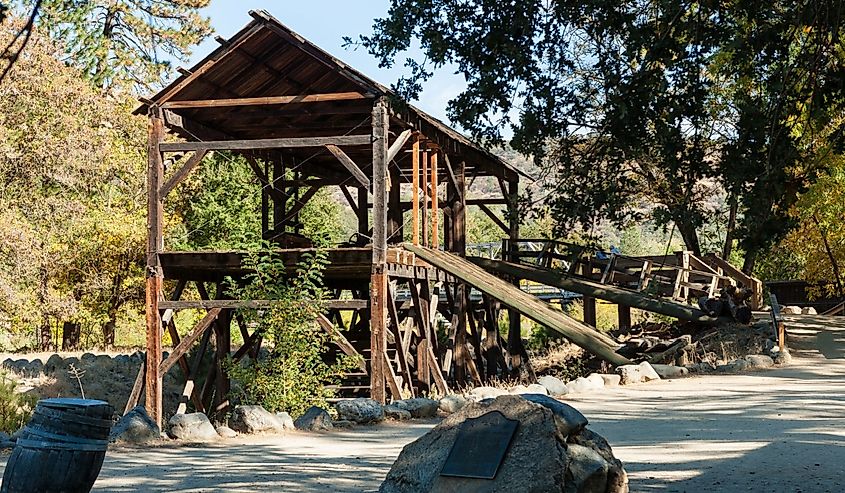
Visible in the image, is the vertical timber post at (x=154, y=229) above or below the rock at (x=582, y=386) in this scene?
above

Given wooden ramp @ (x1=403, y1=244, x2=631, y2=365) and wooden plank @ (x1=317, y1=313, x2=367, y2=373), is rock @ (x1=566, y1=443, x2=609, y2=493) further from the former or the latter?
wooden ramp @ (x1=403, y1=244, x2=631, y2=365)

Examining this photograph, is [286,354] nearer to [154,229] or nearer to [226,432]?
[226,432]

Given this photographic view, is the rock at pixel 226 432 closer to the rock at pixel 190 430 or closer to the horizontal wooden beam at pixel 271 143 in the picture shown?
the rock at pixel 190 430

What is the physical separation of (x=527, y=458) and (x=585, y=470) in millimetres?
452

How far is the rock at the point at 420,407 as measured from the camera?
1400 centimetres

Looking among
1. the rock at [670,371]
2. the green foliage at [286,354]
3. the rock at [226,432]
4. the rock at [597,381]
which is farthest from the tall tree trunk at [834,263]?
the rock at [226,432]

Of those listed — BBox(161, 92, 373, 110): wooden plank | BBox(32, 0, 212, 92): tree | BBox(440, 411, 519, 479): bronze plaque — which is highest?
BBox(32, 0, 212, 92): tree

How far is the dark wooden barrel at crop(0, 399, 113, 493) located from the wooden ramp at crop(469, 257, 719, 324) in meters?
14.9

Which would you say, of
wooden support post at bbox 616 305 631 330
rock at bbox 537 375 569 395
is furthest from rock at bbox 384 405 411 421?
wooden support post at bbox 616 305 631 330

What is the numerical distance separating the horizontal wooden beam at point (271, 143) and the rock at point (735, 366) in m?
7.64

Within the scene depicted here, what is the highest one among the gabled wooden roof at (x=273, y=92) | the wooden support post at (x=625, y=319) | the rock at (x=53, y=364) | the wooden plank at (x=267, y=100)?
the gabled wooden roof at (x=273, y=92)

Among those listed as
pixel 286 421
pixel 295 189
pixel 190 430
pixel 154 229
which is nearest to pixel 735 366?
pixel 286 421

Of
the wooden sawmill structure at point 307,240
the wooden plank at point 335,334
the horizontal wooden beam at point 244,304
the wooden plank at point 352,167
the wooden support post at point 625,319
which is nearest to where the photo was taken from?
the horizontal wooden beam at point 244,304

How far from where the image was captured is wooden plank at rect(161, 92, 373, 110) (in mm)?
17688
